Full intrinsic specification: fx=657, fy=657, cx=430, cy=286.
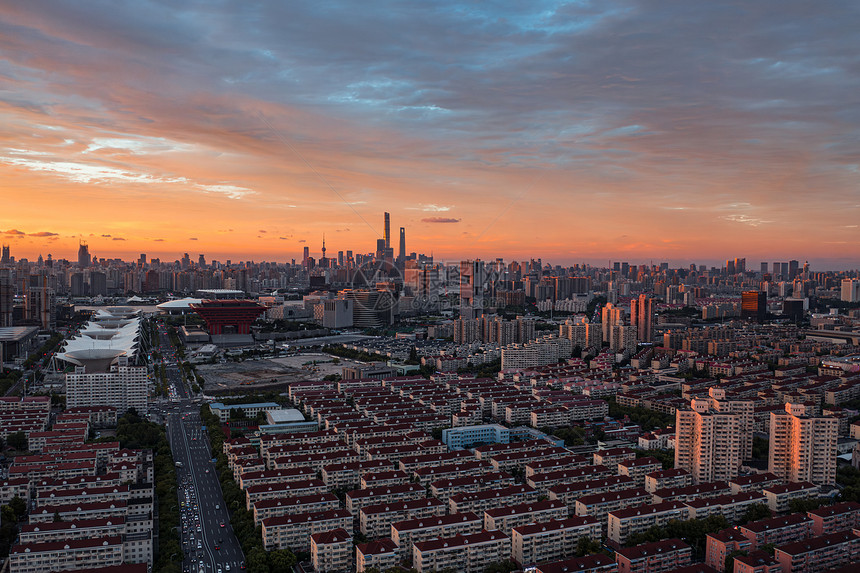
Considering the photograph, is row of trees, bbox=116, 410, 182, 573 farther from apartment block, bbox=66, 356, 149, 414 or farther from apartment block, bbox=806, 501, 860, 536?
apartment block, bbox=806, 501, 860, 536

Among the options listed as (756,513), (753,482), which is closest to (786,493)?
(753,482)

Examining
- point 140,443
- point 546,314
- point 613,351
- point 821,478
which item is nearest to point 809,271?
point 546,314

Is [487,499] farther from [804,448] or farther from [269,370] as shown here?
[269,370]

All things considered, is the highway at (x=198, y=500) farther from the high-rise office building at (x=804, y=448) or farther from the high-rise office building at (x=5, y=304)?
the high-rise office building at (x=5, y=304)

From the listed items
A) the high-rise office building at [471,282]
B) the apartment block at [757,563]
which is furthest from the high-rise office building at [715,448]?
the high-rise office building at [471,282]

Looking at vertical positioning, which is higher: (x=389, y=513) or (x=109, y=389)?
(x=109, y=389)

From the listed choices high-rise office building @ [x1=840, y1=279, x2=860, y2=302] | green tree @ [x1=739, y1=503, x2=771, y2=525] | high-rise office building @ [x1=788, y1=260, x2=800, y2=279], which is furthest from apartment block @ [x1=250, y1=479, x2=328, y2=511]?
high-rise office building @ [x1=788, y1=260, x2=800, y2=279]
